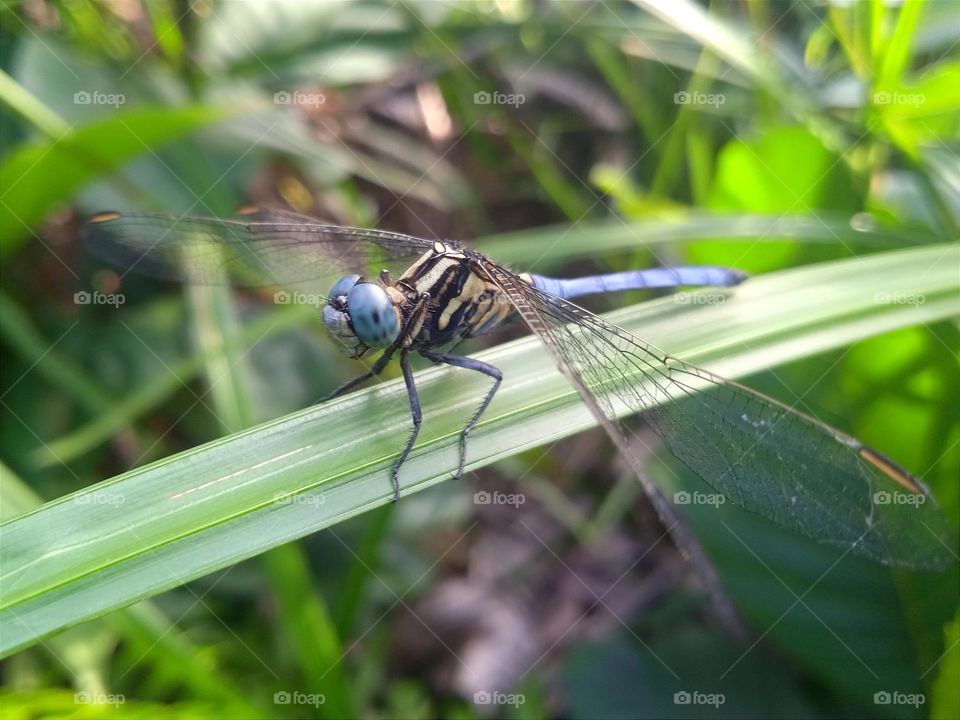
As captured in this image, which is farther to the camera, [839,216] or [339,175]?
[339,175]

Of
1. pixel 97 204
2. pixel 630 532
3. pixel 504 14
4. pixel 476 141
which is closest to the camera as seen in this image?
pixel 97 204

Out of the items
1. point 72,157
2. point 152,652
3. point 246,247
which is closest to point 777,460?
point 246,247

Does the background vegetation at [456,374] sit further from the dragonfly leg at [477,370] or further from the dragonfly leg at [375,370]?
the dragonfly leg at [375,370]

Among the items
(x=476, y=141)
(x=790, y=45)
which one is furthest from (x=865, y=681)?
(x=476, y=141)

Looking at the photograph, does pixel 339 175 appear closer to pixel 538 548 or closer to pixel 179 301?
pixel 179 301

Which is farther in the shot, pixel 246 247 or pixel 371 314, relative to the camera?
pixel 246 247

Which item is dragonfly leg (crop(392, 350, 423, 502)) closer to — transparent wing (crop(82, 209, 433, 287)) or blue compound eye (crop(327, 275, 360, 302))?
blue compound eye (crop(327, 275, 360, 302))

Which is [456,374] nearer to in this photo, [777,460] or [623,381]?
[623,381]

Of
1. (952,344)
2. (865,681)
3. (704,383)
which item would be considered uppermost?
(704,383)
